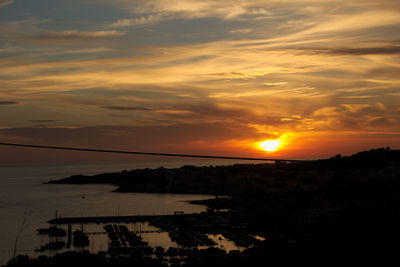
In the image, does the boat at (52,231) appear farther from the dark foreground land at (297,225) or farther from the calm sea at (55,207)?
the dark foreground land at (297,225)

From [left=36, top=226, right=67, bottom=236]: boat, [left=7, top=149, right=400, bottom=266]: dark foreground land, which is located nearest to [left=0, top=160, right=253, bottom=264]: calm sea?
[left=36, top=226, right=67, bottom=236]: boat

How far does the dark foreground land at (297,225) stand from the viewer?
3127 centimetres

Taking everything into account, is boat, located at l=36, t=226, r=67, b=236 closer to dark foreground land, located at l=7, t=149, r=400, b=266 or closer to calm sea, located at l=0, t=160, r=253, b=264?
calm sea, located at l=0, t=160, r=253, b=264

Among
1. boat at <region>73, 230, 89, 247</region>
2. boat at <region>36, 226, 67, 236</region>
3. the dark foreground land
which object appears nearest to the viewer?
the dark foreground land

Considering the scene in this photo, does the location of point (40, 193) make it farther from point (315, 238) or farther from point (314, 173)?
point (315, 238)

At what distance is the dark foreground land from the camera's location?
31266mm

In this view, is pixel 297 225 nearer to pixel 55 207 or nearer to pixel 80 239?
pixel 80 239

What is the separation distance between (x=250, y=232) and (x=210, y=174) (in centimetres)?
7576

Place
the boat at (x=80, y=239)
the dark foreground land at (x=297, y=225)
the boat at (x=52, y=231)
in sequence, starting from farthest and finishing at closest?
the boat at (x=52, y=231), the boat at (x=80, y=239), the dark foreground land at (x=297, y=225)

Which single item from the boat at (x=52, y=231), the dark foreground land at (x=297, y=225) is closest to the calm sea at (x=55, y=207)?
the boat at (x=52, y=231)

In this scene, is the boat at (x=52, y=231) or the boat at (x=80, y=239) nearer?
the boat at (x=80, y=239)

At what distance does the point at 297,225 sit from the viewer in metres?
50.3

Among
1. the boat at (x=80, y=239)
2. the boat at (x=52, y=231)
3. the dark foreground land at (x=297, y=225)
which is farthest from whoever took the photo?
the boat at (x=52, y=231)

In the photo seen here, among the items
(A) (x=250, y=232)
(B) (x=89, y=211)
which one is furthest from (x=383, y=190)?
(B) (x=89, y=211)
